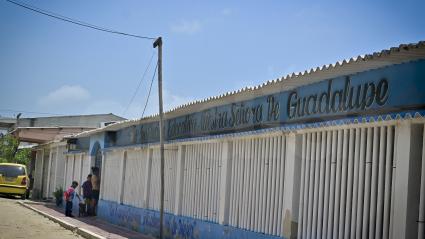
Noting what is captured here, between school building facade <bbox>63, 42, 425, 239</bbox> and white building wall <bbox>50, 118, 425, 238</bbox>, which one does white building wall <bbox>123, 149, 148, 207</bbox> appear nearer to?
school building facade <bbox>63, 42, 425, 239</bbox>

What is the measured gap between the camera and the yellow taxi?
2664 cm

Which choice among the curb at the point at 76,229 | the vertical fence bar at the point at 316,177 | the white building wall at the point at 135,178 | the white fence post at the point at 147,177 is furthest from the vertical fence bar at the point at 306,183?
the white building wall at the point at 135,178

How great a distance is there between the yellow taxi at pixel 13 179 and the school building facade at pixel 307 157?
14.6 m

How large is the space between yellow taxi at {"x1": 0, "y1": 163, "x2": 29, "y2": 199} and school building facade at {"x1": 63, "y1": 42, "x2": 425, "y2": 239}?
14.6 metres

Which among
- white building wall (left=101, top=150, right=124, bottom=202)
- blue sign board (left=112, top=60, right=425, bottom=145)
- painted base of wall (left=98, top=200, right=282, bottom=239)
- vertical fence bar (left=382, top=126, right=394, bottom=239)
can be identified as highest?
blue sign board (left=112, top=60, right=425, bottom=145)

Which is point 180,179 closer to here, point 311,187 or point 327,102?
point 311,187

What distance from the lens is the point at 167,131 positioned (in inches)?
558

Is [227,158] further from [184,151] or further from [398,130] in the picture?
[398,130]

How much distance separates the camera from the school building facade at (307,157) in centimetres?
619

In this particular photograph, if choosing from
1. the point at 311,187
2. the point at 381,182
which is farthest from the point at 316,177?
the point at 381,182

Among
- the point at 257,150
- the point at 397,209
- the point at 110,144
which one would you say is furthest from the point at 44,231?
the point at 397,209

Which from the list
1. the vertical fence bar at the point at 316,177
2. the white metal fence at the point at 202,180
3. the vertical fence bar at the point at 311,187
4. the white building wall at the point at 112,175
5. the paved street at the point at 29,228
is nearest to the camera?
the vertical fence bar at the point at 316,177

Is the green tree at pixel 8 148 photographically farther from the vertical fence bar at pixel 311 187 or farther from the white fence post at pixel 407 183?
the white fence post at pixel 407 183

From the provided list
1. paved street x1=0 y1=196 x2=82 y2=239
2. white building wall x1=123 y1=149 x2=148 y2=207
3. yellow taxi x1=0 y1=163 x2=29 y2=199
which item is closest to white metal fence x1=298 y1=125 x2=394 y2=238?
paved street x1=0 y1=196 x2=82 y2=239
